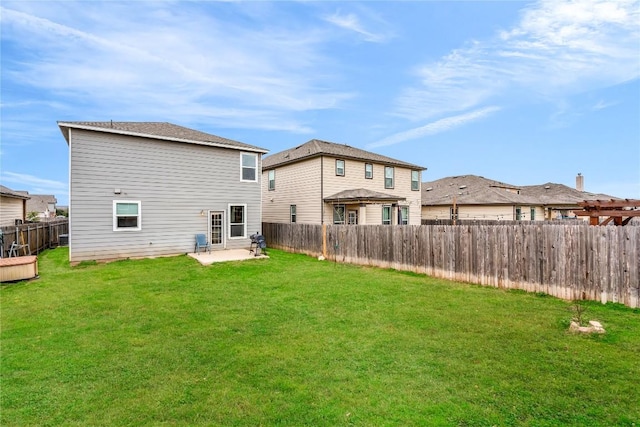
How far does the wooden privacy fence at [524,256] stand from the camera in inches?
266

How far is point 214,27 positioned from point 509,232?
46.0 ft

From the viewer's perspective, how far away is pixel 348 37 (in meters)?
15.0

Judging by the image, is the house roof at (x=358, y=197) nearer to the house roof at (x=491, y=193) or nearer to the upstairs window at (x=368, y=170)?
the upstairs window at (x=368, y=170)

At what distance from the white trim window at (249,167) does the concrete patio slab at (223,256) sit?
4.07 meters

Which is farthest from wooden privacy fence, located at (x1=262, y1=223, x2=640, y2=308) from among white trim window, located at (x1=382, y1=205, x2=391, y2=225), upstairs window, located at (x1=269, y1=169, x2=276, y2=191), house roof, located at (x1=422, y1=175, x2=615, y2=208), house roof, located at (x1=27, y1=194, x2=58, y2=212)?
house roof, located at (x1=27, y1=194, x2=58, y2=212)

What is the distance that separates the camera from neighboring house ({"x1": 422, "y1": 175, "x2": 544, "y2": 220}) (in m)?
26.4

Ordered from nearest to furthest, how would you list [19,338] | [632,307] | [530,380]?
[530,380], [19,338], [632,307]

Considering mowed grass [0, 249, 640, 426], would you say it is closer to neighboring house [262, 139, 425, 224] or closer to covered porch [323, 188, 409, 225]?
covered porch [323, 188, 409, 225]

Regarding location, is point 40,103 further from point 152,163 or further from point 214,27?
point 214,27

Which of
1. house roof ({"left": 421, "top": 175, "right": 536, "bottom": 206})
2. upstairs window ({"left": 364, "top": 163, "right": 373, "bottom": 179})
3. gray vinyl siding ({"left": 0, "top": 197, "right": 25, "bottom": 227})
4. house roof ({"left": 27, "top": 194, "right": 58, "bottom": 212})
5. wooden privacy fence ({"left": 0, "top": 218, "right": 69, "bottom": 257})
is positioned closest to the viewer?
wooden privacy fence ({"left": 0, "top": 218, "right": 69, "bottom": 257})

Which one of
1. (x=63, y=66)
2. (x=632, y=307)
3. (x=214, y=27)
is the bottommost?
(x=632, y=307)

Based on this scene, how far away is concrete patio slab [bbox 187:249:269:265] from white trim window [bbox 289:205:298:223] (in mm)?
7133

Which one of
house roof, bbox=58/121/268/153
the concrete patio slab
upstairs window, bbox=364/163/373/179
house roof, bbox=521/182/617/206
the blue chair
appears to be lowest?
the concrete patio slab

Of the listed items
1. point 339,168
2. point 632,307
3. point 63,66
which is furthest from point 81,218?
point 632,307
